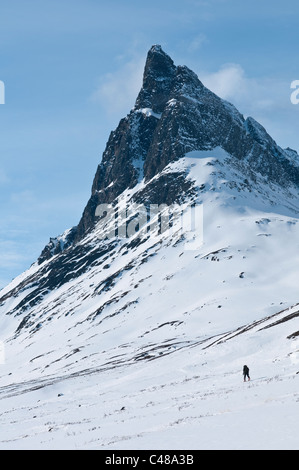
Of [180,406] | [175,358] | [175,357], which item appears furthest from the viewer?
[175,357]

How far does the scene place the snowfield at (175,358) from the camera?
2742cm

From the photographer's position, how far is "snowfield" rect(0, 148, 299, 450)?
27.4 m

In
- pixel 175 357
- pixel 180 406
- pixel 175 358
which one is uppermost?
pixel 175 357

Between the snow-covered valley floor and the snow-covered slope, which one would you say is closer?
the snow-covered valley floor

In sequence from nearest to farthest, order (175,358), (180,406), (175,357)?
1. (180,406)
2. (175,358)
3. (175,357)

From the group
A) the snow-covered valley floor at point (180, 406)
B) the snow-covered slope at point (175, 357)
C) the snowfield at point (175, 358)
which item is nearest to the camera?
the snow-covered valley floor at point (180, 406)

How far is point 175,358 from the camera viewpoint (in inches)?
2948

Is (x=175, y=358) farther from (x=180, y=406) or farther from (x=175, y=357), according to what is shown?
(x=180, y=406)

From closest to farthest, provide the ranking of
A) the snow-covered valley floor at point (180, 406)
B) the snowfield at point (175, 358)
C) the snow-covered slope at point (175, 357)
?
the snow-covered valley floor at point (180, 406)
the snowfield at point (175, 358)
the snow-covered slope at point (175, 357)

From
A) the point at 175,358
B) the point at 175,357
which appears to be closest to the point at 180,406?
the point at 175,358

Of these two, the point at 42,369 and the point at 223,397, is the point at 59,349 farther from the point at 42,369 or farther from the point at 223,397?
the point at 223,397

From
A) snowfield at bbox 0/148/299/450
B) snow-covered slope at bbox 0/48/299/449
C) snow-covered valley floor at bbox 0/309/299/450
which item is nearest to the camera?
snow-covered valley floor at bbox 0/309/299/450
